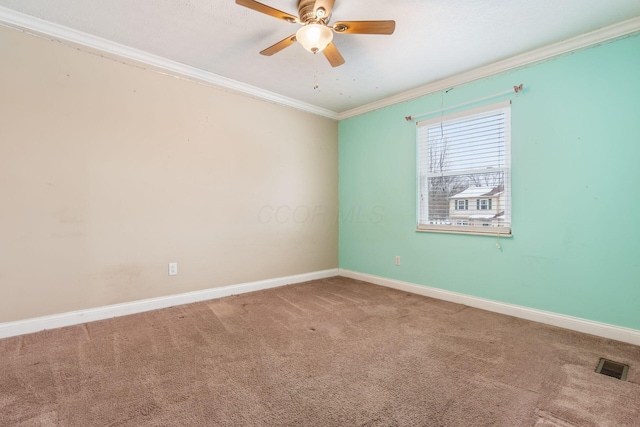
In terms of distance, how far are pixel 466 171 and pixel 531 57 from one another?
115 centimetres

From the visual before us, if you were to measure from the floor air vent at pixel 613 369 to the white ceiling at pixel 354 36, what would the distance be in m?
2.46

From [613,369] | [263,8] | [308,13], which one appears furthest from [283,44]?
[613,369]

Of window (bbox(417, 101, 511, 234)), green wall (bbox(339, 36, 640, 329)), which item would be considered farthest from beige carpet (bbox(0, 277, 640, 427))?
window (bbox(417, 101, 511, 234))

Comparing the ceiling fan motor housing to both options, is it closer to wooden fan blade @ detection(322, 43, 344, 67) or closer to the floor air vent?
wooden fan blade @ detection(322, 43, 344, 67)

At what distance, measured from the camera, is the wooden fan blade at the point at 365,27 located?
1927mm

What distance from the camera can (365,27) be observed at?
199cm

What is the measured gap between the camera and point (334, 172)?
4.56 metres

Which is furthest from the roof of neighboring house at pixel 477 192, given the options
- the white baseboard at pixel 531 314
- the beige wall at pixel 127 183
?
the beige wall at pixel 127 183

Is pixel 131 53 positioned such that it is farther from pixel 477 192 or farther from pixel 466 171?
pixel 477 192

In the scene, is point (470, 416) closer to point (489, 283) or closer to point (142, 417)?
point (142, 417)

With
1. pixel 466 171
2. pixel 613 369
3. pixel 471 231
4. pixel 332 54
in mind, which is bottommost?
pixel 613 369

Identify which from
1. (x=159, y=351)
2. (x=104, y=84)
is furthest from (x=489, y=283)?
(x=104, y=84)

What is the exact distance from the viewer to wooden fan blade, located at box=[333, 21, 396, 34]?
6.32 ft

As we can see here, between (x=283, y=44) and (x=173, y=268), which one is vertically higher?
(x=283, y=44)
